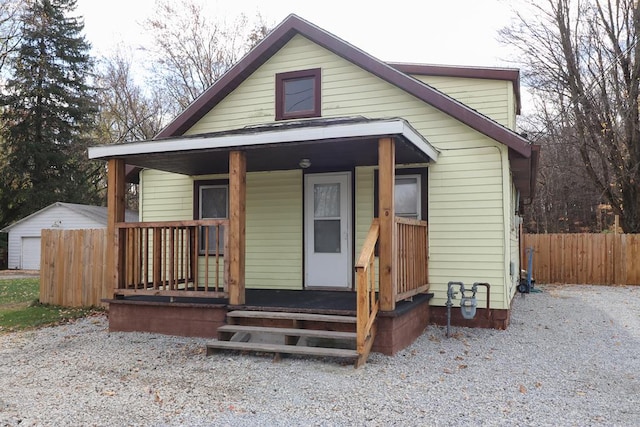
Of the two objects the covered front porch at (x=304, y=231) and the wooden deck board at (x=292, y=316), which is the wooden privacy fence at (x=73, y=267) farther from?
the wooden deck board at (x=292, y=316)

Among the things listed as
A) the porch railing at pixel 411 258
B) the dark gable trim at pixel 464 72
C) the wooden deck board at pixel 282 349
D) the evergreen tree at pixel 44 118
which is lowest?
the wooden deck board at pixel 282 349

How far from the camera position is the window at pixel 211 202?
9031mm

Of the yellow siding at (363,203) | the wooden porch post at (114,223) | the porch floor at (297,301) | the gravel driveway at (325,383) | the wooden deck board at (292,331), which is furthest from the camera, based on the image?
the yellow siding at (363,203)

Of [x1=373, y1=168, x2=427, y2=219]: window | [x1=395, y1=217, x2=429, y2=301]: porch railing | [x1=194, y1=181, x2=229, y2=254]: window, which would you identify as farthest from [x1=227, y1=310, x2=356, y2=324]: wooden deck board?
[x1=194, y1=181, x2=229, y2=254]: window

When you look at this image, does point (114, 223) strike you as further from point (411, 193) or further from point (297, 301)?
point (411, 193)

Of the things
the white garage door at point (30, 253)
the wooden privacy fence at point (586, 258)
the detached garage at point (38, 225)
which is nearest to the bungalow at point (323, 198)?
the wooden privacy fence at point (586, 258)

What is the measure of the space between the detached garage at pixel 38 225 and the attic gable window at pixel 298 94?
16.3 meters

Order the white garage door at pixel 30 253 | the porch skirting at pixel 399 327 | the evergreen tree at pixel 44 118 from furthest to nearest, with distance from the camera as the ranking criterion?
the evergreen tree at pixel 44 118
the white garage door at pixel 30 253
the porch skirting at pixel 399 327

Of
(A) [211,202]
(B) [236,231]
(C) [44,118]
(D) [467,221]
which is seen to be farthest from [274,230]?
(C) [44,118]

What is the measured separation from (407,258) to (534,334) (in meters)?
2.50

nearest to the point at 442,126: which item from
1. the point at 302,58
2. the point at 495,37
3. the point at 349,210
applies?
the point at 349,210

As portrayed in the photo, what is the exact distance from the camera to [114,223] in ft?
23.1

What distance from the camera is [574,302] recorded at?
11.1 m

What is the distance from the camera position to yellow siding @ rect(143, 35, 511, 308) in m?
7.29
